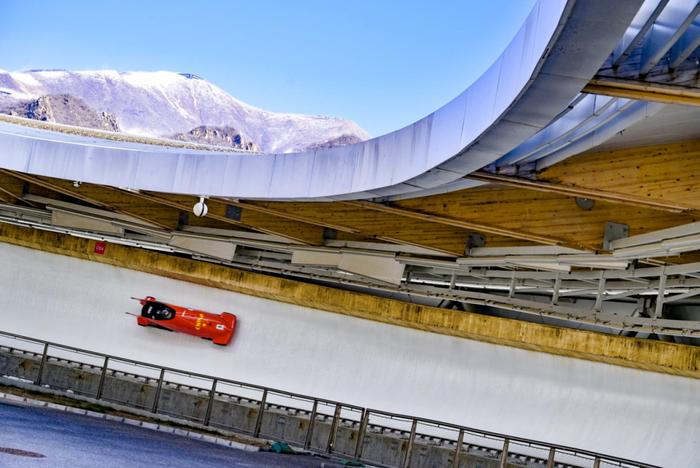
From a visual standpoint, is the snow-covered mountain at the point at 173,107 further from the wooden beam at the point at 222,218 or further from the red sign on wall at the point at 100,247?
the wooden beam at the point at 222,218

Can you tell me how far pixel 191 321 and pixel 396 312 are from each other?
605 centimetres

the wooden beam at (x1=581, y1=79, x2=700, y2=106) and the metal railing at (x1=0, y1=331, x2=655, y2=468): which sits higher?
the wooden beam at (x1=581, y1=79, x2=700, y2=106)

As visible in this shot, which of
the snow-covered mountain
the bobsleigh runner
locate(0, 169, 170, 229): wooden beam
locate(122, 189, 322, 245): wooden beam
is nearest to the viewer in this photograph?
locate(122, 189, 322, 245): wooden beam

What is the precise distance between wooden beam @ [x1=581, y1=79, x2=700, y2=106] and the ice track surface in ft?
61.4

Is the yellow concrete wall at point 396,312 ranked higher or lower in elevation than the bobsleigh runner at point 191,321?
higher

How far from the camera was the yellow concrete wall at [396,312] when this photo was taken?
23.6m

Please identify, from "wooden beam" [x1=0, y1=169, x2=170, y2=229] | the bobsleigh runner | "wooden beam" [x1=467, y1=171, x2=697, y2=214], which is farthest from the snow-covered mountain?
"wooden beam" [x1=467, y1=171, x2=697, y2=214]

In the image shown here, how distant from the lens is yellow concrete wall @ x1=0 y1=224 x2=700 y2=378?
23.6 metres

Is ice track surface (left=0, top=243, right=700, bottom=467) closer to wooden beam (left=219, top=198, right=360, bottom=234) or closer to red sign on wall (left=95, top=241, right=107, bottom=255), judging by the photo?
red sign on wall (left=95, top=241, right=107, bottom=255)

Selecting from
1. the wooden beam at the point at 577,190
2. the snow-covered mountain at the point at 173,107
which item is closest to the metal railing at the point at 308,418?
the wooden beam at the point at 577,190

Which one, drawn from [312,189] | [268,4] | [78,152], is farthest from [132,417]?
[268,4]

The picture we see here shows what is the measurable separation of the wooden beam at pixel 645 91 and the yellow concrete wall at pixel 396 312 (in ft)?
58.2

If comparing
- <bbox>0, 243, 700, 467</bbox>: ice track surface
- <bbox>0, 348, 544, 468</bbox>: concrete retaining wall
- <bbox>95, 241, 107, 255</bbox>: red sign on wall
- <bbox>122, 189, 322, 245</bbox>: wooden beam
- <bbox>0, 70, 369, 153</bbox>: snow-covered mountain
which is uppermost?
<bbox>0, 70, 369, 153</bbox>: snow-covered mountain

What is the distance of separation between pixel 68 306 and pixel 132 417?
12.4 meters
